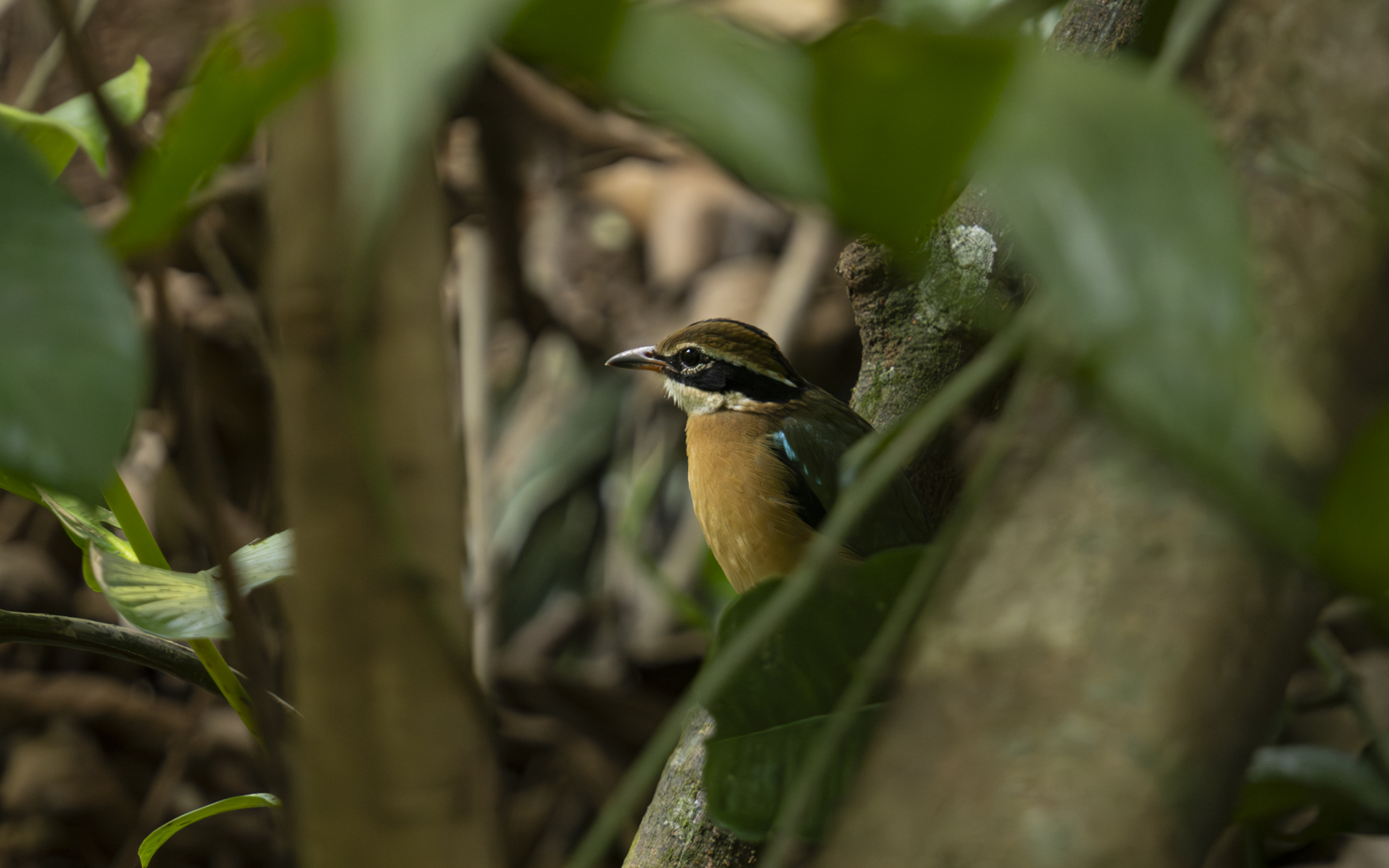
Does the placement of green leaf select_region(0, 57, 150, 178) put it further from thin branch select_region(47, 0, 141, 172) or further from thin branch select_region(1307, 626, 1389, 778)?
thin branch select_region(1307, 626, 1389, 778)

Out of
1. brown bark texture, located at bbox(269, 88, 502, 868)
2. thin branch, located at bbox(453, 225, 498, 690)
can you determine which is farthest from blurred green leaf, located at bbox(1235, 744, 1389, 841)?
thin branch, located at bbox(453, 225, 498, 690)

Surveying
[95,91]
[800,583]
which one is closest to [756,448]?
[800,583]

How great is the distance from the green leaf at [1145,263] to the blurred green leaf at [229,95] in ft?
0.75

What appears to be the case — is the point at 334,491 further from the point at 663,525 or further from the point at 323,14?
the point at 663,525

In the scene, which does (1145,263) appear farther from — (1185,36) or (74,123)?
(74,123)

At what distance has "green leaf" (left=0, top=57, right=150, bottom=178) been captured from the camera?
1104 millimetres

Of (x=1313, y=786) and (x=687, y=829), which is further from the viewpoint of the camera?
(x=687, y=829)

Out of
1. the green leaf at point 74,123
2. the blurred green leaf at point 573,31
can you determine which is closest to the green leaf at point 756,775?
the blurred green leaf at point 573,31

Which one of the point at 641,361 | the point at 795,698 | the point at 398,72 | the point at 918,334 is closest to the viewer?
the point at 398,72

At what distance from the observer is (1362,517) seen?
451 millimetres

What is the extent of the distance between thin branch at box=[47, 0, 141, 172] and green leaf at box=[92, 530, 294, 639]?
0.42 m

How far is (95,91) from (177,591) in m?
0.59

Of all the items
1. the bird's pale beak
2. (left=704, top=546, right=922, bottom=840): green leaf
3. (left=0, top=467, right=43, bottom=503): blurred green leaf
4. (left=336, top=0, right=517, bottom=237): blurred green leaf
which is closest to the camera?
(left=336, top=0, right=517, bottom=237): blurred green leaf

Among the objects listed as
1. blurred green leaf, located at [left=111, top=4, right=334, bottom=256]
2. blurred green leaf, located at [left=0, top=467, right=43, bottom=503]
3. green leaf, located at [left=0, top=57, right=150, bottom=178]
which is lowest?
blurred green leaf, located at [left=0, top=467, right=43, bottom=503]
